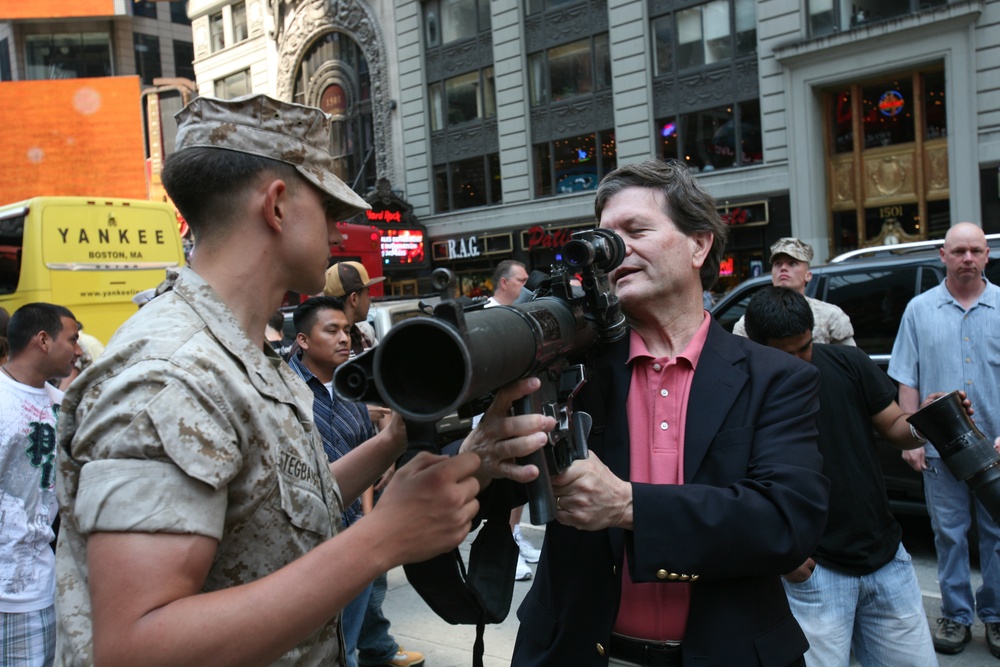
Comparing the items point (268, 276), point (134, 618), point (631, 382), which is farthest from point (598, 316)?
point (134, 618)

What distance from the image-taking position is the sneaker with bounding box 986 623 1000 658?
14.6 ft

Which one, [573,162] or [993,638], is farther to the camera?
[573,162]

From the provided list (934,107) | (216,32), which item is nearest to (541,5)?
(934,107)

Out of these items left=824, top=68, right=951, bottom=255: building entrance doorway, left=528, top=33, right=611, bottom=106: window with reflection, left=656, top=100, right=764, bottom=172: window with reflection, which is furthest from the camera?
left=528, top=33, right=611, bottom=106: window with reflection

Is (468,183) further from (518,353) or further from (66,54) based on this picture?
(66,54)

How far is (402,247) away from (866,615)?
25188 millimetres

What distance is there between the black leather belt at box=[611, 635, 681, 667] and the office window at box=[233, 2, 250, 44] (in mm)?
37391

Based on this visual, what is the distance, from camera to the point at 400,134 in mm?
28688

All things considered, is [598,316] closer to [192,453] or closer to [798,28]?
[192,453]

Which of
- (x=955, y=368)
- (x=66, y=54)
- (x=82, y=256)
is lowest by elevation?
(x=955, y=368)

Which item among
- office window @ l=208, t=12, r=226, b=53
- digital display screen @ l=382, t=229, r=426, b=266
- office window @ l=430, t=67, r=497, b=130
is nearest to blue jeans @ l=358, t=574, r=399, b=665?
office window @ l=430, t=67, r=497, b=130

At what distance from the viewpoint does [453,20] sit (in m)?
26.8

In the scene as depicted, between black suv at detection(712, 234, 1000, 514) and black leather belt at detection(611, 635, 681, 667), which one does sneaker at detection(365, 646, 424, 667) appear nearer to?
black leather belt at detection(611, 635, 681, 667)

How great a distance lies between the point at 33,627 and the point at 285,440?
2.68 metres
